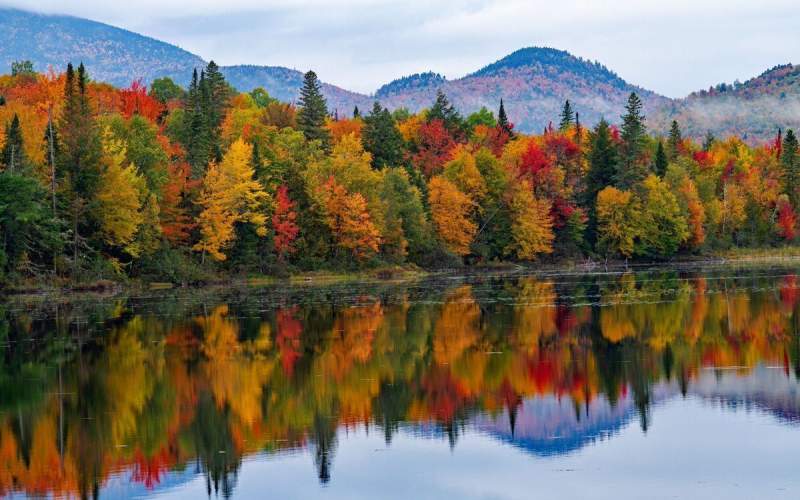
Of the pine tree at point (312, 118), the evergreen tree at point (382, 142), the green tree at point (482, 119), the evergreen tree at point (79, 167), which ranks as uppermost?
the green tree at point (482, 119)

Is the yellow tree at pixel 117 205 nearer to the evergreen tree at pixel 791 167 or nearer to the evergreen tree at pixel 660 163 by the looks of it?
the evergreen tree at pixel 660 163

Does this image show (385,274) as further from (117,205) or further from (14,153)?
(14,153)

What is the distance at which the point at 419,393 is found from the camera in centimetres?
2873

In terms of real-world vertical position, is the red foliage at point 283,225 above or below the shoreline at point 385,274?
above

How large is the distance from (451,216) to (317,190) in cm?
1511

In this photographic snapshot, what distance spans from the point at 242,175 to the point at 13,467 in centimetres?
6505

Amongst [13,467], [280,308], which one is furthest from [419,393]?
[280,308]

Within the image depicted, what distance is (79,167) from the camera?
7562 cm

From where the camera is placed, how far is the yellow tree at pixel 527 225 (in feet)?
357

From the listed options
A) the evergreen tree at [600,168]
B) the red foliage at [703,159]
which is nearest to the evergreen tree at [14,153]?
the evergreen tree at [600,168]

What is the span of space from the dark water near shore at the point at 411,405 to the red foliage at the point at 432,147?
72.7 meters

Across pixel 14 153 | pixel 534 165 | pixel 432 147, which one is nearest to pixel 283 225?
pixel 14 153

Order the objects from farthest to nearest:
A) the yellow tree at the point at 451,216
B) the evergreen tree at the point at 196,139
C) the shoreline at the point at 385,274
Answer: the yellow tree at the point at 451,216, the evergreen tree at the point at 196,139, the shoreline at the point at 385,274

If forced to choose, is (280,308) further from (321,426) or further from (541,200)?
(541,200)
